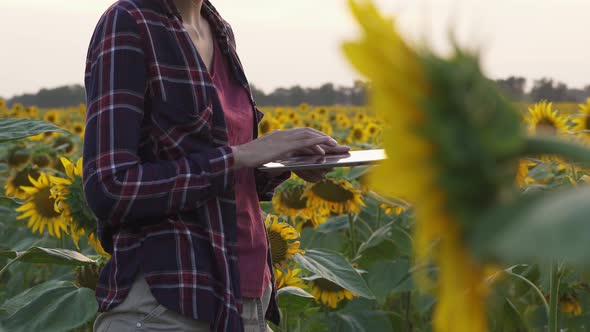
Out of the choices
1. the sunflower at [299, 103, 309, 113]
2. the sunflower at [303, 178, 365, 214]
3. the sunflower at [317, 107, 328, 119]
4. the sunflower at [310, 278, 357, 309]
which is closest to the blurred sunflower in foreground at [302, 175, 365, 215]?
the sunflower at [303, 178, 365, 214]

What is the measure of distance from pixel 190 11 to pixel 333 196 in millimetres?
1349

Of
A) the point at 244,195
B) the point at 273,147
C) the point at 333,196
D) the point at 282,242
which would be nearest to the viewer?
the point at 273,147

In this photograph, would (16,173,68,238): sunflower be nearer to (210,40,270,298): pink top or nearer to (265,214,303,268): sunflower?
(265,214,303,268): sunflower

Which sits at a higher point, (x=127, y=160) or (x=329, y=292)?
(x=127, y=160)

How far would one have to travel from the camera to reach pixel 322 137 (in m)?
1.24

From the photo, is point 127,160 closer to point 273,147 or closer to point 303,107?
point 273,147

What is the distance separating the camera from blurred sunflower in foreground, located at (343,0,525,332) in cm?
25

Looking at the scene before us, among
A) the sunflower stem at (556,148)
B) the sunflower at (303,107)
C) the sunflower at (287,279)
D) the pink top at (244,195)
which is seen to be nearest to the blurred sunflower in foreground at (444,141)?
the sunflower stem at (556,148)

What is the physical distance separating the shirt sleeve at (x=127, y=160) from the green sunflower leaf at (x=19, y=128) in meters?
0.25

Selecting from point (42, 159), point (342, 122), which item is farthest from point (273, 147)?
point (342, 122)

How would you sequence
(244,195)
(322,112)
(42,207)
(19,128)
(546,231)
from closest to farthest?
(546,231) < (244,195) < (19,128) < (42,207) < (322,112)

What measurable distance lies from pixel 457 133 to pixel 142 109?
39.1 inches

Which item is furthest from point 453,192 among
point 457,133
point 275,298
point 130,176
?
point 275,298

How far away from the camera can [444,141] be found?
250 mm
